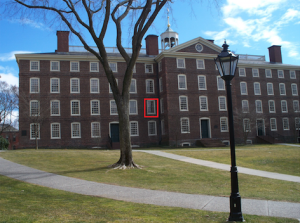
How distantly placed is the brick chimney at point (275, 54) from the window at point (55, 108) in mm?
31349

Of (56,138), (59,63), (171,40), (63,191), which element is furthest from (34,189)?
(171,40)

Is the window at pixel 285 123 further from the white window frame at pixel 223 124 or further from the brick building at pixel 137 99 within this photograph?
the white window frame at pixel 223 124

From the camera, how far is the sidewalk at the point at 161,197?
6738 mm

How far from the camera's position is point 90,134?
32062 mm

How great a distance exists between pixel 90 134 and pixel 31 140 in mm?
6134

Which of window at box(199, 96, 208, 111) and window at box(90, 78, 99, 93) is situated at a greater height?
window at box(90, 78, 99, 93)

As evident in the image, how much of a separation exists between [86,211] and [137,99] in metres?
27.9

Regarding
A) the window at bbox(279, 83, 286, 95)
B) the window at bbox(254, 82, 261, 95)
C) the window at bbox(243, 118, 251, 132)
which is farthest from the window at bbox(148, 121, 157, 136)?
the window at bbox(279, 83, 286, 95)

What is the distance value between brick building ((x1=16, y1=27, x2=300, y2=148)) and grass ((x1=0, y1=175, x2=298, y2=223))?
942 inches

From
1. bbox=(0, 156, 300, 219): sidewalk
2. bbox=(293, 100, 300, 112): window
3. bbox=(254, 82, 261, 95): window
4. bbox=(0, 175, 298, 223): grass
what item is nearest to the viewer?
bbox=(0, 175, 298, 223): grass

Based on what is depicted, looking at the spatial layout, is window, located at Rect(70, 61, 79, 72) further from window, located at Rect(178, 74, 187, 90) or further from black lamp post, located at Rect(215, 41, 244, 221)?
black lamp post, located at Rect(215, 41, 244, 221)

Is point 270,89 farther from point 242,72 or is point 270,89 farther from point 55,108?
point 55,108

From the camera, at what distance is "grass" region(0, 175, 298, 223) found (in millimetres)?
5582

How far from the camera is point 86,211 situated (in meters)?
6.22
